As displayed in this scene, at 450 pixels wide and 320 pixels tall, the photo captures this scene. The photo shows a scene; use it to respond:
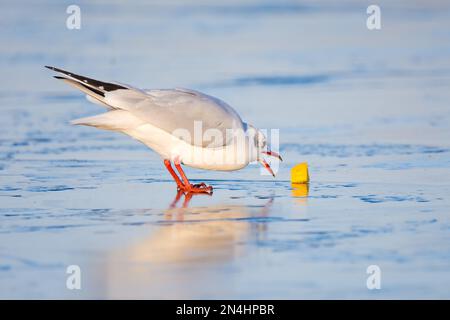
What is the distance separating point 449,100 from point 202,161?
4415 millimetres

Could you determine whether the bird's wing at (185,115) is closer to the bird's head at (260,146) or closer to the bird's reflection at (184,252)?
the bird's head at (260,146)

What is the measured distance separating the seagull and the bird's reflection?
84 centimetres

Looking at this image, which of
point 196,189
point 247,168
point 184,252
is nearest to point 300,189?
point 196,189

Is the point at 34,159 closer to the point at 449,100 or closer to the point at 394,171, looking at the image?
the point at 394,171

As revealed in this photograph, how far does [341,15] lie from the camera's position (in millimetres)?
16547

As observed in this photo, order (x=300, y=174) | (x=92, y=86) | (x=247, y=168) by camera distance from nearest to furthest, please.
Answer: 1. (x=92, y=86)
2. (x=300, y=174)
3. (x=247, y=168)

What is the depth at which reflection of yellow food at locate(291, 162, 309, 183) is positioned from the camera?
26.6 feet

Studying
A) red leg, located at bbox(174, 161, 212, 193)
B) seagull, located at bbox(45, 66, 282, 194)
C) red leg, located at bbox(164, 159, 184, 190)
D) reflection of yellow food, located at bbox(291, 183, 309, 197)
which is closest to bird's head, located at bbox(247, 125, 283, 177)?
seagull, located at bbox(45, 66, 282, 194)

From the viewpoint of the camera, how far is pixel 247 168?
29.8 ft

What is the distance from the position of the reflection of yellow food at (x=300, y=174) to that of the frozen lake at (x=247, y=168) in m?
0.08

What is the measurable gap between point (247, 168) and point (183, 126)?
114 cm

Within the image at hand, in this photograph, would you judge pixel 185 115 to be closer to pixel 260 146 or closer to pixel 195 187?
pixel 195 187

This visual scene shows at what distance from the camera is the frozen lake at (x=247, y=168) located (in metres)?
5.51
